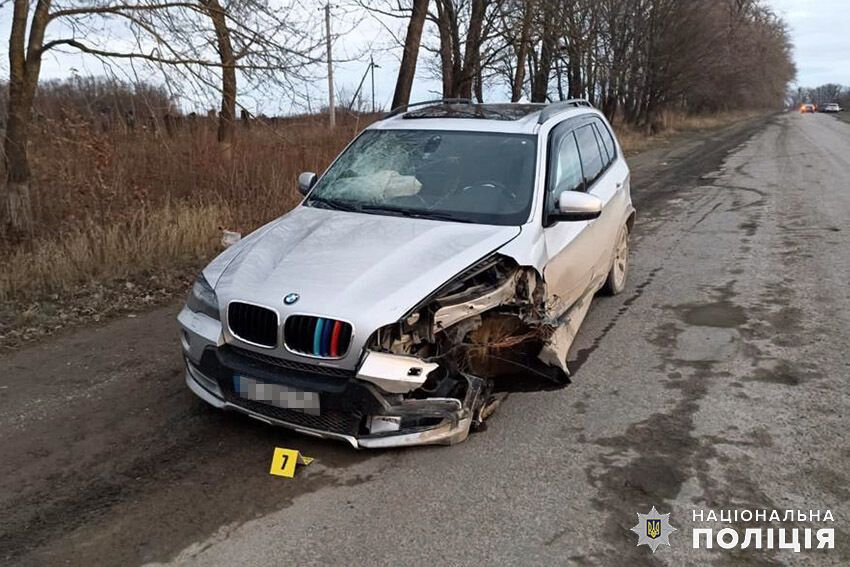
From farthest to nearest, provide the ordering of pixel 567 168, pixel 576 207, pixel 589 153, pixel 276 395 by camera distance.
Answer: pixel 589 153
pixel 567 168
pixel 576 207
pixel 276 395

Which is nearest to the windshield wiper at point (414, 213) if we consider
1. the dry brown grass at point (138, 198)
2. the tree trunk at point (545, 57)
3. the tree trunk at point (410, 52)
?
the dry brown grass at point (138, 198)

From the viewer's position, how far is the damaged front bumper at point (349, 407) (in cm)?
334

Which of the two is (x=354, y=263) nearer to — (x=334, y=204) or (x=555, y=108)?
(x=334, y=204)

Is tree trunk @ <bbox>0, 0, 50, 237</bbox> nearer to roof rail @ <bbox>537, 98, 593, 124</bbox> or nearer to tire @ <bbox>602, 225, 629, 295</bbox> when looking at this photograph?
roof rail @ <bbox>537, 98, 593, 124</bbox>

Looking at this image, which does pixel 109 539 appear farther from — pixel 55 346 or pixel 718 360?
Answer: pixel 718 360

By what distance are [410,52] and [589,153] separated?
9.47m

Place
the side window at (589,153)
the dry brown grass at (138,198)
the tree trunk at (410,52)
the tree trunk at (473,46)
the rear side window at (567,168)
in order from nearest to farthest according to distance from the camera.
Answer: the rear side window at (567,168), the side window at (589,153), the dry brown grass at (138,198), the tree trunk at (410,52), the tree trunk at (473,46)

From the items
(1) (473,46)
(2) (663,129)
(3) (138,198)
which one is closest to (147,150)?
(3) (138,198)

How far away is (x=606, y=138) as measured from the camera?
22.5ft

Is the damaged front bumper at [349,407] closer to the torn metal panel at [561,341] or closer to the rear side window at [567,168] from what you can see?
the torn metal panel at [561,341]

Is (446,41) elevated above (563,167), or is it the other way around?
(446,41)

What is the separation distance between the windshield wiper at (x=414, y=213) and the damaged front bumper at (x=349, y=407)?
116 cm

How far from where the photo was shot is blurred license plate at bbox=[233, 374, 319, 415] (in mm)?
3381

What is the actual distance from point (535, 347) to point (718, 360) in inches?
65.8
